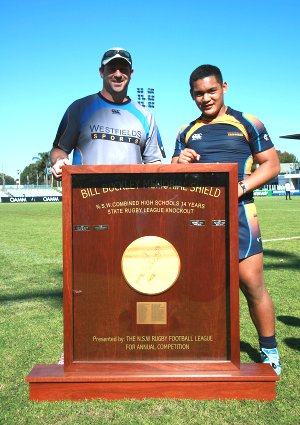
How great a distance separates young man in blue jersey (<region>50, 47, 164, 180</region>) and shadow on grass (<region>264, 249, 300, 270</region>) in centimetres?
501

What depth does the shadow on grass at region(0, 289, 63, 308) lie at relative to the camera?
583 cm

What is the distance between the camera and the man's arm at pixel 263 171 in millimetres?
3230

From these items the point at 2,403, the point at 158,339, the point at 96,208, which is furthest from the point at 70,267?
the point at 2,403

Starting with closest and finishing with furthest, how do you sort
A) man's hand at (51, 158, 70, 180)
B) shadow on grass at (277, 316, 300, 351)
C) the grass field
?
the grass field
man's hand at (51, 158, 70, 180)
shadow on grass at (277, 316, 300, 351)

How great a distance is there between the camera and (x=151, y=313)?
3.06 meters

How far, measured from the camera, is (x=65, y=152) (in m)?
3.49

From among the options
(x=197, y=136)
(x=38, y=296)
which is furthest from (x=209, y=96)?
(x=38, y=296)

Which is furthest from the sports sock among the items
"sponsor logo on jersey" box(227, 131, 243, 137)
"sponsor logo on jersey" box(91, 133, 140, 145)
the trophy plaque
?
"sponsor logo on jersey" box(91, 133, 140, 145)

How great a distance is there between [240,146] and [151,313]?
1263 mm

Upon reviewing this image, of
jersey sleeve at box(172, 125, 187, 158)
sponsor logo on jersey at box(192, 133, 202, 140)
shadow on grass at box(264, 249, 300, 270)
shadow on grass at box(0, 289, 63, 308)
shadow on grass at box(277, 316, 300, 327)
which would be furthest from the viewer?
shadow on grass at box(264, 249, 300, 270)

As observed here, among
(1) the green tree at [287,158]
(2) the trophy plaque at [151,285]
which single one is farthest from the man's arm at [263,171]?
(1) the green tree at [287,158]

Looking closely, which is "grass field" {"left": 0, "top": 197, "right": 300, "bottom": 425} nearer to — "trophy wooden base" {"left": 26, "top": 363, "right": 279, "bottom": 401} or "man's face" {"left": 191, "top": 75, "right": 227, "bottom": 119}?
"trophy wooden base" {"left": 26, "top": 363, "right": 279, "bottom": 401}

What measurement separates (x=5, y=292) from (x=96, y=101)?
3.62 metres

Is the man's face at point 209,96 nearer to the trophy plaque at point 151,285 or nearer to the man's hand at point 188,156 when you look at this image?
the man's hand at point 188,156
